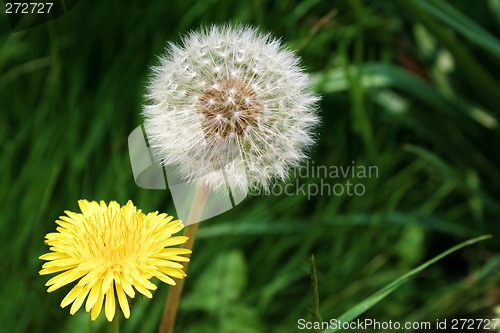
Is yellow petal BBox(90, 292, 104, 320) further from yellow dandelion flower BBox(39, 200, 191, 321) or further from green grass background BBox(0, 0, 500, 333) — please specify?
green grass background BBox(0, 0, 500, 333)

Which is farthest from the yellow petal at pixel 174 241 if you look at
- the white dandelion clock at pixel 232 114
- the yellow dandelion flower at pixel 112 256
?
the white dandelion clock at pixel 232 114

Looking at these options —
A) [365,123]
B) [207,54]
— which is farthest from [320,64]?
[207,54]

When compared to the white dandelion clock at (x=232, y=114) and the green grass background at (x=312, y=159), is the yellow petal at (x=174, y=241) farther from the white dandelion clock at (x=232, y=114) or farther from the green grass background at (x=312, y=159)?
the green grass background at (x=312, y=159)

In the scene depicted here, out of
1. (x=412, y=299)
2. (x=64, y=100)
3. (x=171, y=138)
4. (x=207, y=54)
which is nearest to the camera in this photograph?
(x=171, y=138)

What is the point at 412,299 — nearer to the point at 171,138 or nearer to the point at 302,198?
the point at 302,198

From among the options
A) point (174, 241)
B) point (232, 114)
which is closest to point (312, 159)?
point (232, 114)

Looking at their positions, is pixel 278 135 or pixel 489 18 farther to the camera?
pixel 489 18
